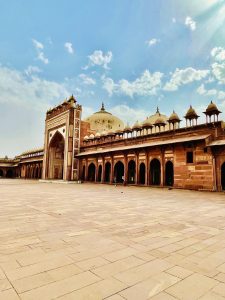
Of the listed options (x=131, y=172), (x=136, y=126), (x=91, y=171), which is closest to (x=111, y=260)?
(x=131, y=172)

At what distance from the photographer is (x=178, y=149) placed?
61.8ft

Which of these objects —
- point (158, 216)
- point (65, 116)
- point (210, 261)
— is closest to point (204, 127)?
point (158, 216)

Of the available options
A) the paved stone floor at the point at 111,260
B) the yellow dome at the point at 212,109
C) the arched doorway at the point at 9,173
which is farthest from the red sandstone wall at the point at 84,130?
the arched doorway at the point at 9,173

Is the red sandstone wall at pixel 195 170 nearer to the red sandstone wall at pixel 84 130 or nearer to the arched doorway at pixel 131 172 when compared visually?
the arched doorway at pixel 131 172

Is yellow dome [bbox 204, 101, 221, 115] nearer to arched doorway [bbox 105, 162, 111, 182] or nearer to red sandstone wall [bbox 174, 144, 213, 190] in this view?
red sandstone wall [bbox 174, 144, 213, 190]

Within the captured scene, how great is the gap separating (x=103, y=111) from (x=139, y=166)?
26.3m

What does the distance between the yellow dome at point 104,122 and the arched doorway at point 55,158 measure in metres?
6.85

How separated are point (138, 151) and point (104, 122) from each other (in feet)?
70.4

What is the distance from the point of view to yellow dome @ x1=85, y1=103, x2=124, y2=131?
42.1 metres

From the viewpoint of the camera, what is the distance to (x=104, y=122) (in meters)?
42.7

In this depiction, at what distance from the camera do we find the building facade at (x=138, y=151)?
1708 cm

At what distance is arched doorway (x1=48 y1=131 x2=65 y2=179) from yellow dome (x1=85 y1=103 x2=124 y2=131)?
270 inches

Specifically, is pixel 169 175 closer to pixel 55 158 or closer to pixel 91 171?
pixel 91 171

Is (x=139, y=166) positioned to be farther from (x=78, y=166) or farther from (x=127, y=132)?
(x=78, y=166)
